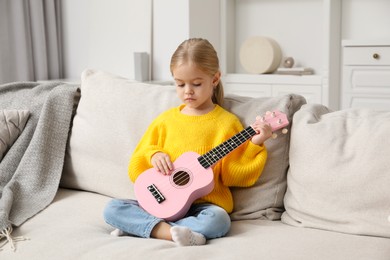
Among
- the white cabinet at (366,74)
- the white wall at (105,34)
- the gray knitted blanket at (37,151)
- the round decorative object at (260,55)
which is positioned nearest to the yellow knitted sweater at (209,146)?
the gray knitted blanket at (37,151)

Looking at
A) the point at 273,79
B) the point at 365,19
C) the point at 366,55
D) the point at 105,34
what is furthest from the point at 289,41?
the point at 105,34

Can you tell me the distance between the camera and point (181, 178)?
5.53 ft

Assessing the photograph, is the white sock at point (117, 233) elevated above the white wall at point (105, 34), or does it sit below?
below

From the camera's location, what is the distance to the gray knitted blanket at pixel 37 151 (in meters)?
1.94

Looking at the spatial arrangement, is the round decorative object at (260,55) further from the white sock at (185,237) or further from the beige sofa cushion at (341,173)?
the white sock at (185,237)

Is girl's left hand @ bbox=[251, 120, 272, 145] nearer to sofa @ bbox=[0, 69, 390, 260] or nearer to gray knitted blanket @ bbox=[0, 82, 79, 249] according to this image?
sofa @ bbox=[0, 69, 390, 260]

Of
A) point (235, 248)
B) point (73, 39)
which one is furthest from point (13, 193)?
point (73, 39)

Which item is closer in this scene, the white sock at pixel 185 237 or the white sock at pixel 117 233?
the white sock at pixel 185 237

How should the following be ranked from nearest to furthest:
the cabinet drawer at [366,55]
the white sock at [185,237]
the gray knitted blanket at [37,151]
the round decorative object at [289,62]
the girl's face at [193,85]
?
the white sock at [185,237] → the girl's face at [193,85] → the gray knitted blanket at [37,151] → the cabinet drawer at [366,55] → the round decorative object at [289,62]

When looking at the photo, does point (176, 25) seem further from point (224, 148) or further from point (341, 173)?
point (341, 173)

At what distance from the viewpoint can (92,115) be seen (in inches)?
81.7

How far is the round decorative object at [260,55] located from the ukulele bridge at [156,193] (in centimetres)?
228

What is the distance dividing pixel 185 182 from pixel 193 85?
0.93ft

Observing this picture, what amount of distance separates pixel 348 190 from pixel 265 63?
235cm
